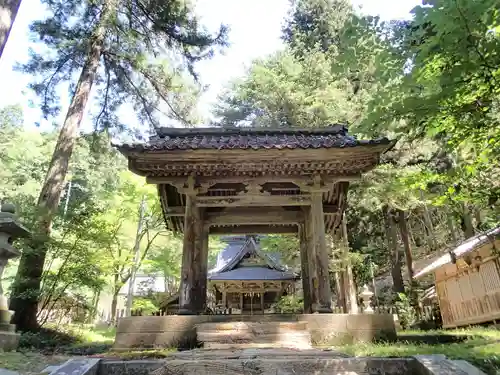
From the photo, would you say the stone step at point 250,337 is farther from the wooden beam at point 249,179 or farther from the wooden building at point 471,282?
the wooden building at point 471,282

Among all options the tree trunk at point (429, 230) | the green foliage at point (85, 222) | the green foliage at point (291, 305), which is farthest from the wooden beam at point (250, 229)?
the tree trunk at point (429, 230)

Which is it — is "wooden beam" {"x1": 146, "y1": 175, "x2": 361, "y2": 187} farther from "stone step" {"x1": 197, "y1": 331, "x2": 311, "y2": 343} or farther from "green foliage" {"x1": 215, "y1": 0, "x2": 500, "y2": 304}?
"stone step" {"x1": 197, "y1": 331, "x2": 311, "y2": 343}

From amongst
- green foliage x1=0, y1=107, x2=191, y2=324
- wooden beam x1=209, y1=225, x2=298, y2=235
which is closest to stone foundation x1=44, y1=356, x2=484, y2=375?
green foliage x1=0, y1=107, x2=191, y2=324

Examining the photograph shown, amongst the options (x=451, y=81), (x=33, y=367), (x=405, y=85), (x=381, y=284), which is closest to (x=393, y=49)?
(x=405, y=85)

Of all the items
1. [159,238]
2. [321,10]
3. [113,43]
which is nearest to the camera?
[113,43]

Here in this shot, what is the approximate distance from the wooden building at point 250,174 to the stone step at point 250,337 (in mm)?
1111

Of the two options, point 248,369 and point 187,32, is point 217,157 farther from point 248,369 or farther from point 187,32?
point 187,32

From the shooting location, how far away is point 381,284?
92.2 feet

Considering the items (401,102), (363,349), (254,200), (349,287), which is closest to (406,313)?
(349,287)

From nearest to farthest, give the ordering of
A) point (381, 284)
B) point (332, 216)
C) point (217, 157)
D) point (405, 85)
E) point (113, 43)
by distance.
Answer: point (405, 85)
point (217, 157)
point (332, 216)
point (113, 43)
point (381, 284)

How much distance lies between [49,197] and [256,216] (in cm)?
566

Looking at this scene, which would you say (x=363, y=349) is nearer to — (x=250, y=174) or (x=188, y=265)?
(x=188, y=265)

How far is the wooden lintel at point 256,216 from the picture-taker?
922 cm

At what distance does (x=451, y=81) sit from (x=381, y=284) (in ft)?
90.6
